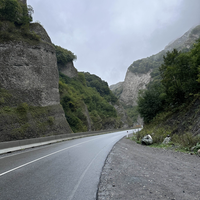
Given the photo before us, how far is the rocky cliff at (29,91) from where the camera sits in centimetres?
2419

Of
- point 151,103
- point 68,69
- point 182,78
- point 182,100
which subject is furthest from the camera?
point 68,69

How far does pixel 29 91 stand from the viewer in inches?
1167

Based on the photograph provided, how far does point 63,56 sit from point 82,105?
23.5 m

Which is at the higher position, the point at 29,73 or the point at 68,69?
the point at 68,69

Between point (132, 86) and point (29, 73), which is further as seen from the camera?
point (132, 86)

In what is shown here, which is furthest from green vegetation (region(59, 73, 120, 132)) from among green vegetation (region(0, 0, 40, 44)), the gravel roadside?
the gravel roadside

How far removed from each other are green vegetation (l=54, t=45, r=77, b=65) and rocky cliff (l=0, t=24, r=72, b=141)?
26753 mm

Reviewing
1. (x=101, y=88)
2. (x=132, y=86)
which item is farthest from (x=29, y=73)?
(x=132, y=86)

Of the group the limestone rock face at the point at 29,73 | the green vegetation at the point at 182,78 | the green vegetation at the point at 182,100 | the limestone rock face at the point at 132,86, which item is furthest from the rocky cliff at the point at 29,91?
the limestone rock face at the point at 132,86

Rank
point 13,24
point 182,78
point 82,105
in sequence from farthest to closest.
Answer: point 82,105 < point 13,24 < point 182,78

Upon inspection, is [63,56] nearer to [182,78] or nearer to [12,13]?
[12,13]

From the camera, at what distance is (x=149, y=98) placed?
2969 cm

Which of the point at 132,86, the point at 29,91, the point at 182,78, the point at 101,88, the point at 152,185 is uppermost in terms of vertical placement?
the point at 132,86

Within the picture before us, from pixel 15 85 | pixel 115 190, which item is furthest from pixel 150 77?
pixel 115 190
